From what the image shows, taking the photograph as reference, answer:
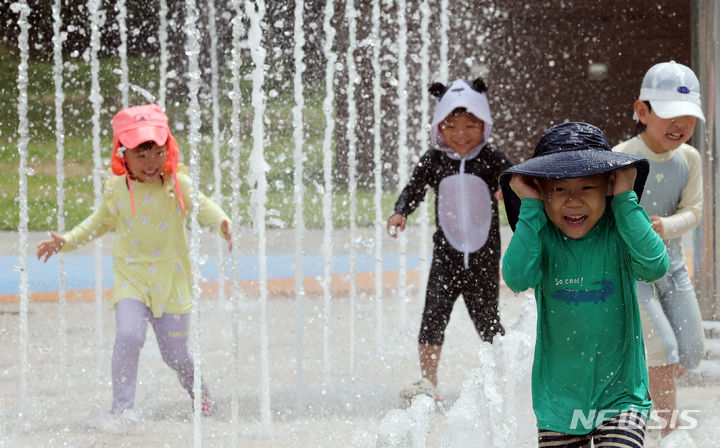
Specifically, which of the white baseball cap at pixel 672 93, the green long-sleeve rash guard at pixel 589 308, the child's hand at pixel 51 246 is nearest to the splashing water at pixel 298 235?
the child's hand at pixel 51 246

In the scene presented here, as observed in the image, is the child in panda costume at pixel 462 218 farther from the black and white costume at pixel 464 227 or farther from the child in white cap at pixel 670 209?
the child in white cap at pixel 670 209

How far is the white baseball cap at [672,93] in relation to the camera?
353 cm

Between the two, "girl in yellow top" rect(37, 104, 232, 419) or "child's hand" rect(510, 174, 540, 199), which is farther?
"girl in yellow top" rect(37, 104, 232, 419)

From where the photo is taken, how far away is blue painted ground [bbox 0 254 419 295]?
7723 millimetres

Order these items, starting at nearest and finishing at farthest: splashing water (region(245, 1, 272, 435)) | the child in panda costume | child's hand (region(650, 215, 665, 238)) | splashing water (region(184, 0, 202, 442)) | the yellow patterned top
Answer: child's hand (region(650, 215, 665, 238))
splashing water (region(184, 0, 202, 442))
splashing water (region(245, 1, 272, 435))
the yellow patterned top
the child in panda costume

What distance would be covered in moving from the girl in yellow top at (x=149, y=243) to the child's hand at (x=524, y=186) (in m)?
1.77

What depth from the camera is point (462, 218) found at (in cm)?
437

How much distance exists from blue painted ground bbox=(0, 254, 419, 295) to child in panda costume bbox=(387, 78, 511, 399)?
11.6ft

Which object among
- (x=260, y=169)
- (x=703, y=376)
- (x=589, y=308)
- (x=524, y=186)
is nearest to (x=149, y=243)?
(x=260, y=169)

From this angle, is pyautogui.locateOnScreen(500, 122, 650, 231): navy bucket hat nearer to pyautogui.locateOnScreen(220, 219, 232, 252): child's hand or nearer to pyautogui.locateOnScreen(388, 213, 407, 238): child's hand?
pyautogui.locateOnScreen(388, 213, 407, 238): child's hand

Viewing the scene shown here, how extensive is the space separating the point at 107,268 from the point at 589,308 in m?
6.71

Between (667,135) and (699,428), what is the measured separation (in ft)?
3.48

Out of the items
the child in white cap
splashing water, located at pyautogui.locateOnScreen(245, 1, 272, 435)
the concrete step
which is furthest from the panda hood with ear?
the concrete step

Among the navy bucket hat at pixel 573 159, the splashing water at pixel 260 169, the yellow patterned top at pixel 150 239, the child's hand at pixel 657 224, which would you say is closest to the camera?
the navy bucket hat at pixel 573 159
